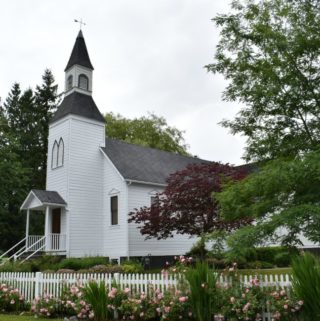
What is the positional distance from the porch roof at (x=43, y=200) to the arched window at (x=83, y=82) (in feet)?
22.1

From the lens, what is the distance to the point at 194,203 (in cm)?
1697

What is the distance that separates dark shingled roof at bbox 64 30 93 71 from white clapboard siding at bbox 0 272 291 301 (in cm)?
1541

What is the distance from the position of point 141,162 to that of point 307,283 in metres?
19.0

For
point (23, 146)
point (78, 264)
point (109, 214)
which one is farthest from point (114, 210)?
point (23, 146)

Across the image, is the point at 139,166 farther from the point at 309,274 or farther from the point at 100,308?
the point at 309,274

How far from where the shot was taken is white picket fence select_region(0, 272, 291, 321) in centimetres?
752

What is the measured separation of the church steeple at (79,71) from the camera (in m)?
24.6

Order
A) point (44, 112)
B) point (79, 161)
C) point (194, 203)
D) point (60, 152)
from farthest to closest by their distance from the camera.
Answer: point (44, 112) → point (60, 152) → point (79, 161) → point (194, 203)

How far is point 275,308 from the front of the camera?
23.2ft

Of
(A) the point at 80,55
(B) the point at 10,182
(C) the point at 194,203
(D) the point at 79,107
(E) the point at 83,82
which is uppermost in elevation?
(A) the point at 80,55

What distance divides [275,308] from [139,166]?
58.4ft

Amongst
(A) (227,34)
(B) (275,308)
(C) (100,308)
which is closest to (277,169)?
(B) (275,308)

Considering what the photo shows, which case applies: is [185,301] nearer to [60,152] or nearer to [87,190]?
[87,190]

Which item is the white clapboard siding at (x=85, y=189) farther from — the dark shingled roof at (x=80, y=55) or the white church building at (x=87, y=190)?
the dark shingled roof at (x=80, y=55)
